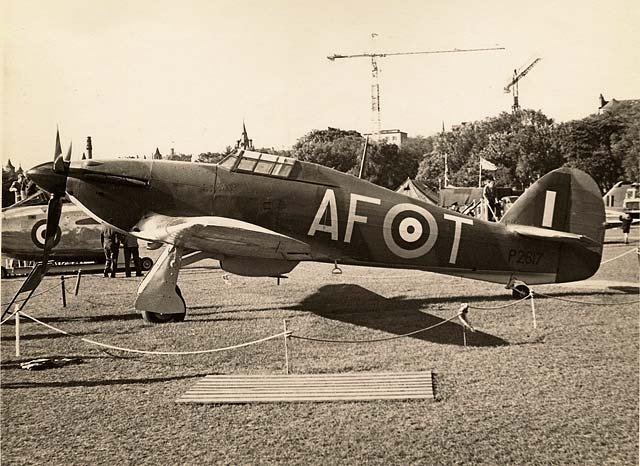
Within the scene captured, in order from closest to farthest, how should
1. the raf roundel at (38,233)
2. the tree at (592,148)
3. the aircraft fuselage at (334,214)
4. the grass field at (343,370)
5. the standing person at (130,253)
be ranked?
the grass field at (343,370) → the aircraft fuselage at (334,214) → the tree at (592,148) → the raf roundel at (38,233) → the standing person at (130,253)

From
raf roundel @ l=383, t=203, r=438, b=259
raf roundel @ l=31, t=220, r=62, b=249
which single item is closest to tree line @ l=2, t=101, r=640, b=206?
raf roundel @ l=383, t=203, r=438, b=259

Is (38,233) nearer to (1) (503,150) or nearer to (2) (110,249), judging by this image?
(2) (110,249)

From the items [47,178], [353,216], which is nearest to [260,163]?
[353,216]

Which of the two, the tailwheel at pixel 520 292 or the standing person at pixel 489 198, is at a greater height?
the standing person at pixel 489 198

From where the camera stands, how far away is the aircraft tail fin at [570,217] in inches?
238

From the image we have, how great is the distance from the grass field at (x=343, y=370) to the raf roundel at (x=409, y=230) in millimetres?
709

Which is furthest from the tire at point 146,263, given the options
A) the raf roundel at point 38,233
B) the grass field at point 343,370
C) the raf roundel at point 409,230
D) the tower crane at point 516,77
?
the tower crane at point 516,77

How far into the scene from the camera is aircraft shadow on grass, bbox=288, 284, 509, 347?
4727mm

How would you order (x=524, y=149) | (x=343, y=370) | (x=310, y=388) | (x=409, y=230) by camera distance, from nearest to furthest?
(x=310, y=388) < (x=343, y=370) < (x=409, y=230) < (x=524, y=149)

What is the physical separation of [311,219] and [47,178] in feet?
8.41

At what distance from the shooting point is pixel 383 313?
5.83 m

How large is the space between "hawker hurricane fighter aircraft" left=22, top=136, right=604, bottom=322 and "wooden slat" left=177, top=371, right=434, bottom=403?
4.36 feet

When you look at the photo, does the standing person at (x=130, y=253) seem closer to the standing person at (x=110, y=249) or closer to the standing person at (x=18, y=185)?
the standing person at (x=110, y=249)

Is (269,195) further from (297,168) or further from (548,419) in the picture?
(548,419)
